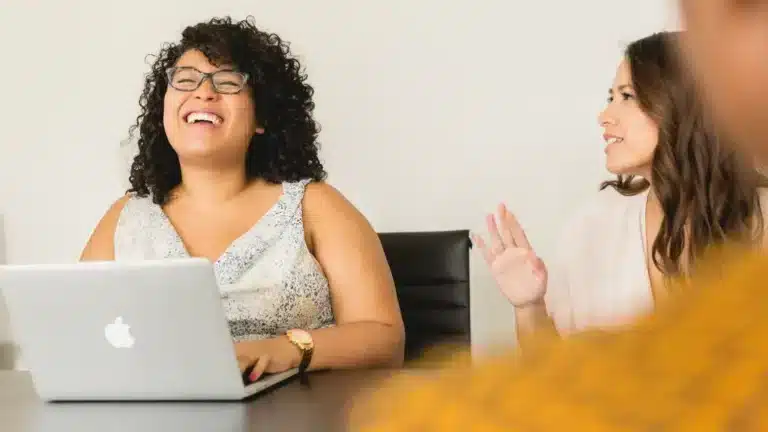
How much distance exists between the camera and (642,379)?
94 mm

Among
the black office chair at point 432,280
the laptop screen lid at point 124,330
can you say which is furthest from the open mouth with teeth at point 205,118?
the laptop screen lid at point 124,330

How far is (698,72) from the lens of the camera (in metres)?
0.09

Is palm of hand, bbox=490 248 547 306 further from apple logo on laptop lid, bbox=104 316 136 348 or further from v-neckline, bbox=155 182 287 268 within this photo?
apple logo on laptop lid, bbox=104 316 136 348

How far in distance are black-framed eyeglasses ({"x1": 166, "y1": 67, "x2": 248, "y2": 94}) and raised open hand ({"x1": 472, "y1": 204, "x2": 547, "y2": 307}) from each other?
0.61 metres

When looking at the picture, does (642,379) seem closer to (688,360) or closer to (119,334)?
(688,360)

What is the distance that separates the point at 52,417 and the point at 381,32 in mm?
1652

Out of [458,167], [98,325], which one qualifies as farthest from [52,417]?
[458,167]

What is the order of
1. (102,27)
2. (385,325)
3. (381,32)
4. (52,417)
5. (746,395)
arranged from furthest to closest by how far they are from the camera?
(102,27)
(381,32)
(385,325)
(52,417)
(746,395)

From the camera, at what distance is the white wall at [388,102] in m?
2.33

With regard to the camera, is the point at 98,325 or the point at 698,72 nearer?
the point at 698,72

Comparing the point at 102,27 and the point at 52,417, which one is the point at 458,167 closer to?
the point at 102,27

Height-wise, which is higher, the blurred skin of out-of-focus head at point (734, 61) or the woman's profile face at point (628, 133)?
the blurred skin of out-of-focus head at point (734, 61)

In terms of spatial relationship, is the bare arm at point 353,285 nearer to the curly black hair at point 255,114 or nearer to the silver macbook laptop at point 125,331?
the curly black hair at point 255,114

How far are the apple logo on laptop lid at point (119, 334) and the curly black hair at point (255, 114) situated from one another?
0.77 meters
